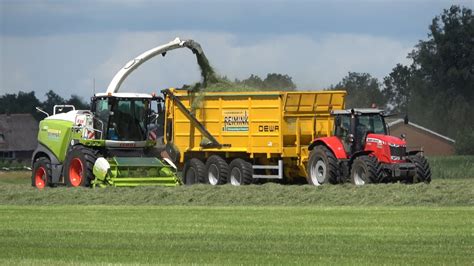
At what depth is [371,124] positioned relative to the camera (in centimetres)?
3194

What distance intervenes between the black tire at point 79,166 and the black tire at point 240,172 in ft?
14.7

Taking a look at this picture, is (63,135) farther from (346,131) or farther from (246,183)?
(346,131)

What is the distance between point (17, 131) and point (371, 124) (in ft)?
245

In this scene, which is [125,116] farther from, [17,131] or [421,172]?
[17,131]

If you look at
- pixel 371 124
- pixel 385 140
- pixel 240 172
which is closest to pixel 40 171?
pixel 240 172

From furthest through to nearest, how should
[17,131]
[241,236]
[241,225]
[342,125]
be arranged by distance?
[17,131] < [342,125] < [241,225] < [241,236]

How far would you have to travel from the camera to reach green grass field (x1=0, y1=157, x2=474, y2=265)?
595 inches

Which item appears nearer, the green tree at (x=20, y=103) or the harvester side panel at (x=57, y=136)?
the harvester side panel at (x=57, y=136)

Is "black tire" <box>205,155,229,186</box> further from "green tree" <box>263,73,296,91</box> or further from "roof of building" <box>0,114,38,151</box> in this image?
"roof of building" <box>0,114,38,151</box>

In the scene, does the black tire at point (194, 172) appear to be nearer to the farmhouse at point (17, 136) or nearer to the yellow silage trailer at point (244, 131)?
the yellow silage trailer at point (244, 131)

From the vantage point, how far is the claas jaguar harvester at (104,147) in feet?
105

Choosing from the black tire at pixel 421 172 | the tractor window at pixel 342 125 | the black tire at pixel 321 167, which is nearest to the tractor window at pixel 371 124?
the tractor window at pixel 342 125

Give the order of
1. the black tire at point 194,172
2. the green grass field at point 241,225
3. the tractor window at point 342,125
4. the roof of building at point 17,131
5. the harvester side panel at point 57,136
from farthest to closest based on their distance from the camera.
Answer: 1. the roof of building at point 17,131
2. the black tire at point 194,172
3. the harvester side panel at point 57,136
4. the tractor window at point 342,125
5. the green grass field at point 241,225

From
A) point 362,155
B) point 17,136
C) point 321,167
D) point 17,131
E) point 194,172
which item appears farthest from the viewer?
point 17,136
